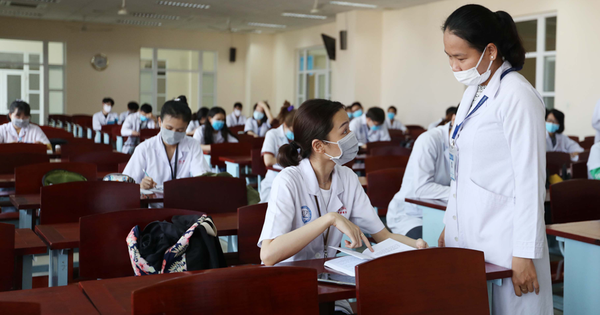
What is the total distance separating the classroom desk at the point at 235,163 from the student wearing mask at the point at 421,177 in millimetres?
2393

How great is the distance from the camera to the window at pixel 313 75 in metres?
14.4

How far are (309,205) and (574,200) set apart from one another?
1.68 metres

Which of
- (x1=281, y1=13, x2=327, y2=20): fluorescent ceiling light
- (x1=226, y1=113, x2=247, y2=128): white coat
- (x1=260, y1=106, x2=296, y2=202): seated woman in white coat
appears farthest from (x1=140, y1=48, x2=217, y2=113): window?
(x1=260, y1=106, x2=296, y2=202): seated woman in white coat

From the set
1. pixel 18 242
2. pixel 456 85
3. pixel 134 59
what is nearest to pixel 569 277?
pixel 18 242

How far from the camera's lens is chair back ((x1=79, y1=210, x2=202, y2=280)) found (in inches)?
76.8

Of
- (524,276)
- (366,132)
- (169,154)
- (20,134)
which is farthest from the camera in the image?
(366,132)

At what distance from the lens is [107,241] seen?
1.98 meters

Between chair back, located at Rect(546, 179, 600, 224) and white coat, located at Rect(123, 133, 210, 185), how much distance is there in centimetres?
208

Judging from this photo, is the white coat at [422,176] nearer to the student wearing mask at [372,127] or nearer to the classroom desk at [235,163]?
Answer: the classroom desk at [235,163]

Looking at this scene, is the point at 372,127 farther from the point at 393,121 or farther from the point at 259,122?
the point at 393,121

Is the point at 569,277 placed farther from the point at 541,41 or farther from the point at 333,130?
the point at 541,41

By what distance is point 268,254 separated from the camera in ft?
5.52

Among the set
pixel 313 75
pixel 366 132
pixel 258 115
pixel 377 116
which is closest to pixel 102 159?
pixel 377 116

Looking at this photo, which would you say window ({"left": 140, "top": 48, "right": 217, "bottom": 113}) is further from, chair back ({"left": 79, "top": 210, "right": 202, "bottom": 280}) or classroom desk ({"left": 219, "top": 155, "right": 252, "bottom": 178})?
chair back ({"left": 79, "top": 210, "right": 202, "bottom": 280})
